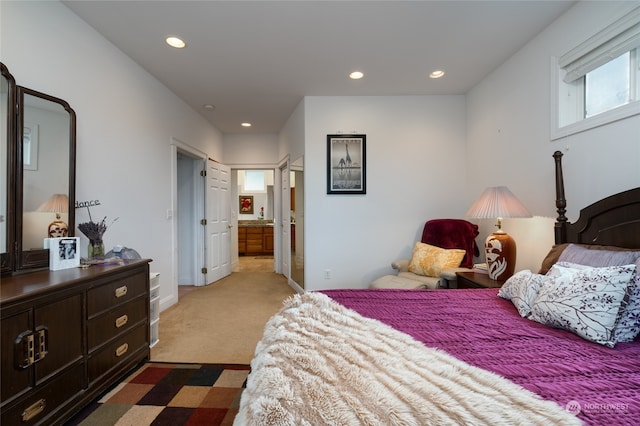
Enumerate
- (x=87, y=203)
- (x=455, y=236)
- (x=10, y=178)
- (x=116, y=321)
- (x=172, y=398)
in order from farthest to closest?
(x=455, y=236)
(x=87, y=203)
(x=116, y=321)
(x=172, y=398)
(x=10, y=178)

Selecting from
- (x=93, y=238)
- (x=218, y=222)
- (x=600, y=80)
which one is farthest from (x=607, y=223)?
(x=218, y=222)

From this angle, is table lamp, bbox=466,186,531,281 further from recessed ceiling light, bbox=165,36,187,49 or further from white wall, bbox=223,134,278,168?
white wall, bbox=223,134,278,168

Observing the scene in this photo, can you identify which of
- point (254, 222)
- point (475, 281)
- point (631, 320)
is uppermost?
point (254, 222)

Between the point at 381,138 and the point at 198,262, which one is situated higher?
the point at 381,138

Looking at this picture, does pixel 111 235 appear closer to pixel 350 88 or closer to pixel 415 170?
pixel 350 88

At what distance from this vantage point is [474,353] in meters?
1.01

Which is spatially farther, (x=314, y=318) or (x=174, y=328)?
(x=174, y=328)

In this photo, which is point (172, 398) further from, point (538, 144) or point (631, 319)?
point (538, 144)

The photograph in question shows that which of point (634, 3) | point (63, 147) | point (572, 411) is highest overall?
point (634, 3)

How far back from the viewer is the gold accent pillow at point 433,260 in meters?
2.97

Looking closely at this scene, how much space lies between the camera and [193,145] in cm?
411

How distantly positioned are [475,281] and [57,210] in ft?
10.4

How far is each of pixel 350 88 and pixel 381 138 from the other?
75cm

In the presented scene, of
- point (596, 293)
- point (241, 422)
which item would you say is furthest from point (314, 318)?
point (596, 293)
